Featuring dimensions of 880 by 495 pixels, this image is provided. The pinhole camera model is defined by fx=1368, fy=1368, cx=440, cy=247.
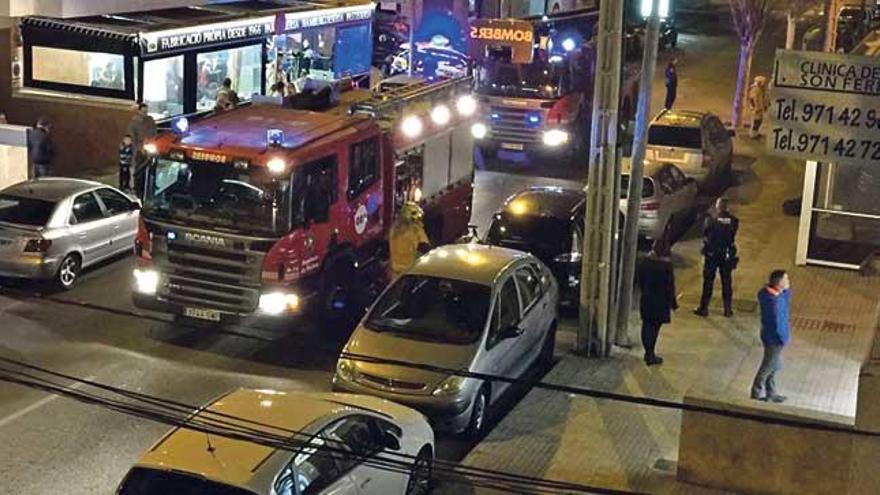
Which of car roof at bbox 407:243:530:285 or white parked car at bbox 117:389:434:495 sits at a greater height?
car roof at bbox 407:243:530:285

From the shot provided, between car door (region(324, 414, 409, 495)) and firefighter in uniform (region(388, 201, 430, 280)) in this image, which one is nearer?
car door (region(324, 414, 409, 495))

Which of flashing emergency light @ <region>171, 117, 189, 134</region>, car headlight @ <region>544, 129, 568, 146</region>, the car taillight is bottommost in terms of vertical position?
the car taillight

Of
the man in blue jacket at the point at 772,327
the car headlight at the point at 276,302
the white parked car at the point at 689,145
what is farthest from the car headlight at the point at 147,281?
the white parked car at the point at 689,145

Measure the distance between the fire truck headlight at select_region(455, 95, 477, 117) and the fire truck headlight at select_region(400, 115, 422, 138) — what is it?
6.04ft

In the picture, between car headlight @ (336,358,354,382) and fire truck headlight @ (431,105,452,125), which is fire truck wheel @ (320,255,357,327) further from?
fire truck headlight @ (431,105,452,125)

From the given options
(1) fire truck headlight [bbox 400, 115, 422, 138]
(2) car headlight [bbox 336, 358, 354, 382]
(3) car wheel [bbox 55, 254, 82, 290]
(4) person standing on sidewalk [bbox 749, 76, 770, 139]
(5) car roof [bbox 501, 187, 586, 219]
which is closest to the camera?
(2) car headlight [bbox 336, 358, 354, 382]

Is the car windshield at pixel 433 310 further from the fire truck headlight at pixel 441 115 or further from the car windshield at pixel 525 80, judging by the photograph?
the car windshield at pixel 525 80

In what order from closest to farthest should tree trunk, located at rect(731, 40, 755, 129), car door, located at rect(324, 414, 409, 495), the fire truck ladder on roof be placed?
car door, located at rect(324, 414, 409, 495) < the fire truck ladder on roof < tree trunk, located at rect(731, 40, 755, 129)

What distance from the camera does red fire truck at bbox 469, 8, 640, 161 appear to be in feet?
96.4

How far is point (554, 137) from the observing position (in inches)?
1154

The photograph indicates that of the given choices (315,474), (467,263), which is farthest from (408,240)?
(315,474)

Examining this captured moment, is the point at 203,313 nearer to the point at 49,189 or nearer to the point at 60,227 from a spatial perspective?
the point at 60,227

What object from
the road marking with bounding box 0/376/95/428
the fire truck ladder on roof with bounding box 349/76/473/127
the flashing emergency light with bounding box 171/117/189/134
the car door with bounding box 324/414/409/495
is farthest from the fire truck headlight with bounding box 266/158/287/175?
the car door with bounding box 324/414/409/495

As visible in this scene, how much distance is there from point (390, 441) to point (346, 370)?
2.71 metres
